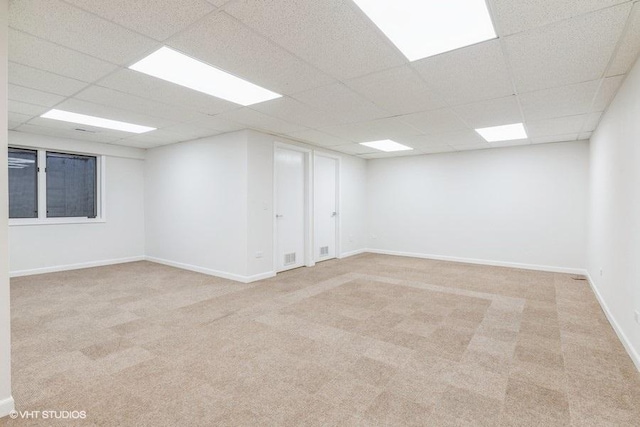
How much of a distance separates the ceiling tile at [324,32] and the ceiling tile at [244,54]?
0.11 metres

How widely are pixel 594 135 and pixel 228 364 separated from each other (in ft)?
20.1

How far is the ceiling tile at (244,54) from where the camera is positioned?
2234 mm

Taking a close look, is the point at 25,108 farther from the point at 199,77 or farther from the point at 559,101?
the point at 559,101

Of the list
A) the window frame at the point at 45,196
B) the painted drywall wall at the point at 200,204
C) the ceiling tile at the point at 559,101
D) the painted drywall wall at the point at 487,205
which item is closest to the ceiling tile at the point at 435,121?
the ceiling tile at the point at 559,101

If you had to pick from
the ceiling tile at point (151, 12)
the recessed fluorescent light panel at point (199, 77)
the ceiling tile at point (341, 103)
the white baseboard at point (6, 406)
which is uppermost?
the recessed fluorescent light panel at point (199, 77)

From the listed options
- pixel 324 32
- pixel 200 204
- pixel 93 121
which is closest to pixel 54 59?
pixel 324 32

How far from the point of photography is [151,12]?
6.69ft

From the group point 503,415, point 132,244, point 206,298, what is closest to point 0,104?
point 206,298

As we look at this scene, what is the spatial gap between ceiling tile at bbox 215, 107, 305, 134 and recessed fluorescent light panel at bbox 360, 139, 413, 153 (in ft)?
5.77

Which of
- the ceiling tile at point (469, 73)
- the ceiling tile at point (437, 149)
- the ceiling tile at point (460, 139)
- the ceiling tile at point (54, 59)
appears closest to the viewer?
the ceiling tile at point (54, 59)

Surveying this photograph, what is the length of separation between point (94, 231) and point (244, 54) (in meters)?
5.79

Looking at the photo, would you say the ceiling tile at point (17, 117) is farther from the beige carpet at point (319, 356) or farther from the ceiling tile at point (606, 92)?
the ceiling tile at point (606, 92)

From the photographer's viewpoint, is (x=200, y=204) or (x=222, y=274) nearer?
(x=222, y=274)

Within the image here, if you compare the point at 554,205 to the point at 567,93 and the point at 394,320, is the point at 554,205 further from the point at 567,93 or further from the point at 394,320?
the point at 394,320
